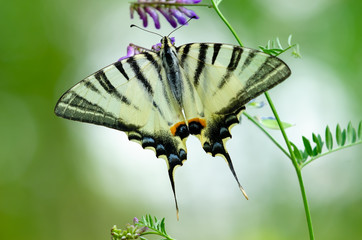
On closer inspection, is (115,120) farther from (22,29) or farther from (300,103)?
(22,29)

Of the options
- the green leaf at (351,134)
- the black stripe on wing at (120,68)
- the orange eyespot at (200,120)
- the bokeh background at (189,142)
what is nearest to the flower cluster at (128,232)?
the orange eyespot at (200,120)

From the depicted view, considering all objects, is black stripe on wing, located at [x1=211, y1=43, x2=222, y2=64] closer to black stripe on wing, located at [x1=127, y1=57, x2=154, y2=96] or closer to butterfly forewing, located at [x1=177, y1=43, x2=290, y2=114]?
butterfly forewing, located at [x1=177, y1=43, x2=290, y2=114]

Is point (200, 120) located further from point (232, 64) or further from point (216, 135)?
point (232, 64)

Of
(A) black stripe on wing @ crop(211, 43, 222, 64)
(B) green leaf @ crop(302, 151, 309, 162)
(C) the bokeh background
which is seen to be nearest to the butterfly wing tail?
(A) black stripe on wing @ crop(211, 43, 222, 64)

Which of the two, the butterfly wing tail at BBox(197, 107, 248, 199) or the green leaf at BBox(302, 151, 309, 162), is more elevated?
the butterfly wing tail at BBox(197, 107, 248, 199)

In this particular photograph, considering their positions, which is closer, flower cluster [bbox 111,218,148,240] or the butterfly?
flower cluster [bbox 111,218,148,240]

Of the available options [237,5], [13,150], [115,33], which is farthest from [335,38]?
[13,150]

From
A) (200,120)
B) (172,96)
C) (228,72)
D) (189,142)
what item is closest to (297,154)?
(228,72)
